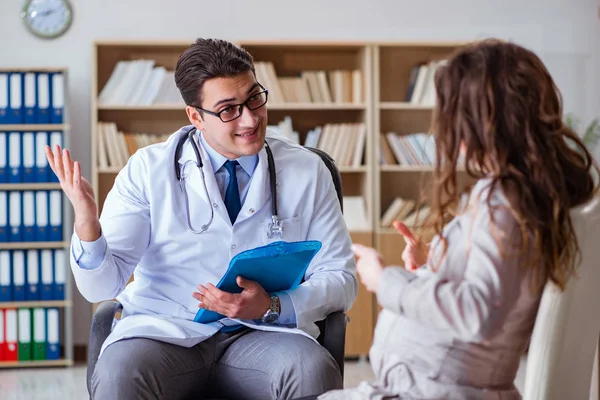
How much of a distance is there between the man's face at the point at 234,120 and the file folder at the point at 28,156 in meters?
2.40

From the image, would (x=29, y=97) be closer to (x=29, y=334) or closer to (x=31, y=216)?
(x=31, y=216)

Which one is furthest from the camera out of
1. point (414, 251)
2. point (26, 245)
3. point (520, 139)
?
point (26, 245)

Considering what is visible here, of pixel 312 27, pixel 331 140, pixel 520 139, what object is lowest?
pixel 331 140

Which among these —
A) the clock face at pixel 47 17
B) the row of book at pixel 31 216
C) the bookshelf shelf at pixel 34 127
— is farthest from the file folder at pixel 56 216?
the clock face at pixel 47 17

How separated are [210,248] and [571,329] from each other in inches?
41.0

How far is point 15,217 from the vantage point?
4320 mm

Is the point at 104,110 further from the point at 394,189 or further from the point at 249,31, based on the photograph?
the point at 394,189

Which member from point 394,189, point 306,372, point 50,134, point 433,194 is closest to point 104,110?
point 50,134

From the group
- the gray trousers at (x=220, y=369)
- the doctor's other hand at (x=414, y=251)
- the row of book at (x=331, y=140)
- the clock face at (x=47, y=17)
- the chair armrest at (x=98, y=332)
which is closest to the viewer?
the doctor's other hand at (x=414, y=251)

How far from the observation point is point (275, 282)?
1970 millimetres

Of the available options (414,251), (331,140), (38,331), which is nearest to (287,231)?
(414,251)

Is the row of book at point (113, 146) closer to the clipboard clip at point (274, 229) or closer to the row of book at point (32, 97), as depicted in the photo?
the row of book at point (32, 97)

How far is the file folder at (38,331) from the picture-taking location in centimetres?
436

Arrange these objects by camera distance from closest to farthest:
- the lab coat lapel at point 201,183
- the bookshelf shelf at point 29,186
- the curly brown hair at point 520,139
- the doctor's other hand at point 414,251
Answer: the curly brown hair at point 520,139 < the doctor's other hand at point 414,251 < the lab coat lapel at point 201,183 < the bookshelf shelf at point 29,186
